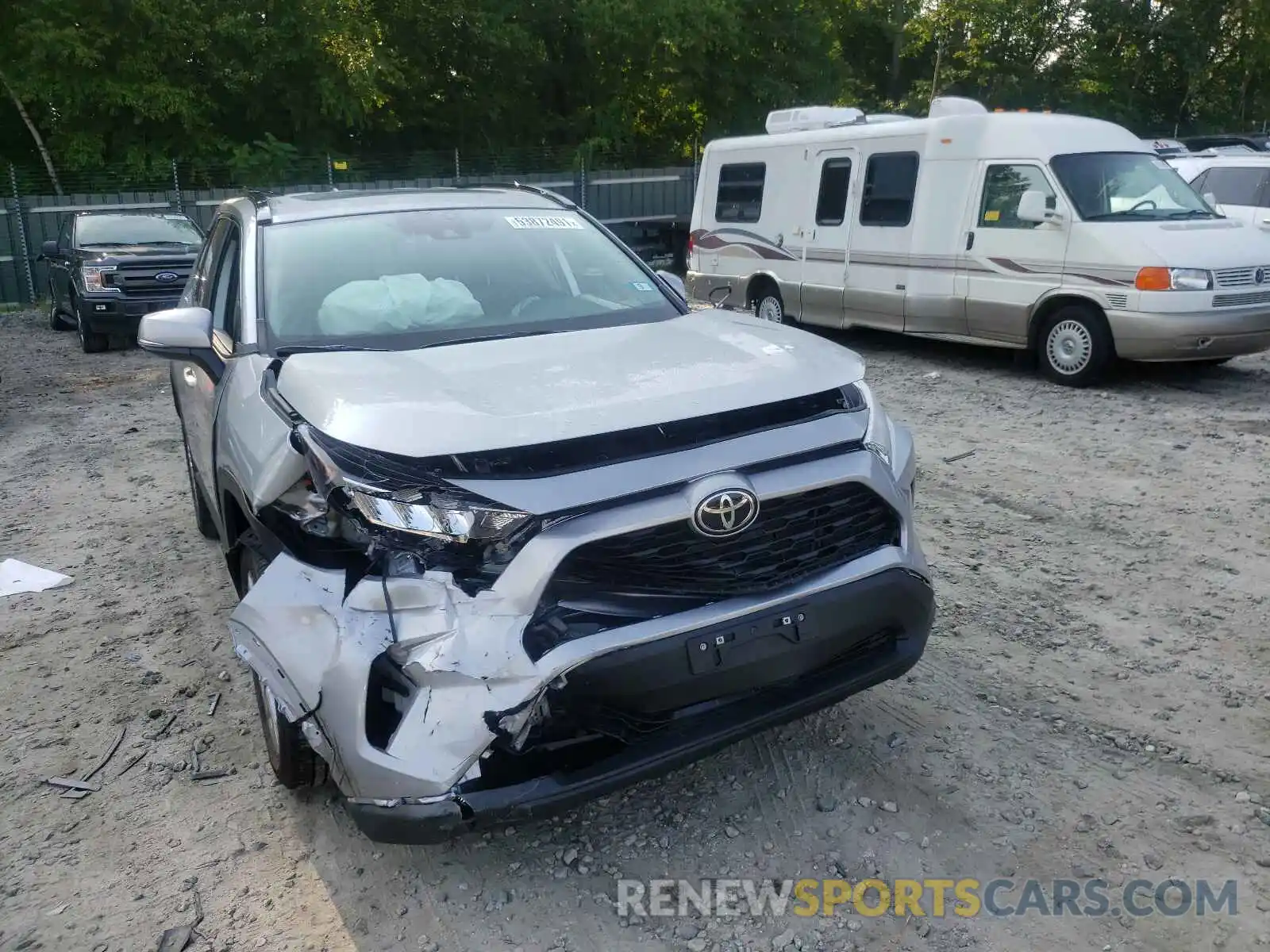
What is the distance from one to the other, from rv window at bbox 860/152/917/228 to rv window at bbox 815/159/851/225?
0.93ft

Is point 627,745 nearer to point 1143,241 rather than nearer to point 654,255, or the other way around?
point 1143,241

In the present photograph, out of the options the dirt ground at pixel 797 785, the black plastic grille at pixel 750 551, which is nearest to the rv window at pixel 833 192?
the dirt ground at pixel 797 785

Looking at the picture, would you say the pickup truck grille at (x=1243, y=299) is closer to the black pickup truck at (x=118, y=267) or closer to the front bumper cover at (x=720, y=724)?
the front bumper cover at (x=720, y=724)

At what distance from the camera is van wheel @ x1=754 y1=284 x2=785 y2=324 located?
1251 cm

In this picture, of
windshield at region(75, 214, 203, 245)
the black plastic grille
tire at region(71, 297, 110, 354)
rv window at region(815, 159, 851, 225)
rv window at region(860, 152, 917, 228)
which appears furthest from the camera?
windshield at region(75, 214, 203, 245)

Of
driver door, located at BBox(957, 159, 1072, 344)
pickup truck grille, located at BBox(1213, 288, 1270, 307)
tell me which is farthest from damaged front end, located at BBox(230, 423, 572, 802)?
driver door, located at BBox(957, 159, 1072, 344)

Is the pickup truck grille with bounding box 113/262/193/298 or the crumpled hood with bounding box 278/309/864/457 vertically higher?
the crumpled hood with bounding box 278/309/864/457

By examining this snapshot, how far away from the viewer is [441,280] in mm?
4098

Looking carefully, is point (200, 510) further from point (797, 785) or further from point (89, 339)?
point (89, 339)

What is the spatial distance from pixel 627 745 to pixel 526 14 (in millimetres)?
25945

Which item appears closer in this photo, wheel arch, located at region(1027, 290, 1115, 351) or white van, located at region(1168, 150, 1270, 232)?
wheel arch, located at region(1027, 290, 1115, 351)

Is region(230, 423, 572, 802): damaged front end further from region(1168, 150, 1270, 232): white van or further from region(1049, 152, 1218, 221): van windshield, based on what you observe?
region(1168, 150, 1270, 232): white van

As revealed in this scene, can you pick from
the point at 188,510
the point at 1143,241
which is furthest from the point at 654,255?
the point at 188,510

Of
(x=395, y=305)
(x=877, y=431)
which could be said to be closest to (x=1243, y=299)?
(x=877, y=431)
